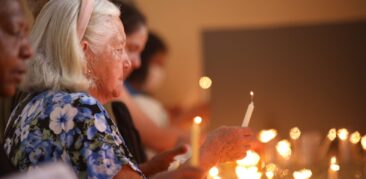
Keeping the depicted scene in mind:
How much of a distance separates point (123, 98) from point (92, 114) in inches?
55.7

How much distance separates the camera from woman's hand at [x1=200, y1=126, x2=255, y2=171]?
2270mm

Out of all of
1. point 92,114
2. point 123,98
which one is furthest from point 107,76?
point 123,98

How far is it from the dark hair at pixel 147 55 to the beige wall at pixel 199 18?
35cm

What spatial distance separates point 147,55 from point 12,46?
11.4 ft

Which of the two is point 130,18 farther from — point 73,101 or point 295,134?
point 73,101

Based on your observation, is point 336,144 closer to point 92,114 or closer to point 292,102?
point 292,102

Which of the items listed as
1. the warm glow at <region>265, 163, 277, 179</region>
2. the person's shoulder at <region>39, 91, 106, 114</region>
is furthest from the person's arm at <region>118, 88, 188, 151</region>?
the person's shoulder at <region>39, 91, 106, 114</region>

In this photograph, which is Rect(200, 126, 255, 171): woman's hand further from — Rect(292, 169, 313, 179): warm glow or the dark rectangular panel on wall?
the dark rectangular panel on wall

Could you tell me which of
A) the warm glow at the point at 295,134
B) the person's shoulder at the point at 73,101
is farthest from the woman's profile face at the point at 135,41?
the person's shoulder at the point at 73,101

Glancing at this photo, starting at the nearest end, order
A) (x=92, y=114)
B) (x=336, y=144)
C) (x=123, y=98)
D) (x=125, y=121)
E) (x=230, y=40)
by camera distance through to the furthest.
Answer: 1. (x=92, y=114)
2. (x=125, y=121)
3. (x=123, y=98)
4. (x=336, y=144)
5. (x=230, y=40)

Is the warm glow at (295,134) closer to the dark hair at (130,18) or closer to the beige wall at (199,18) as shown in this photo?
the dark hair at (130,18)

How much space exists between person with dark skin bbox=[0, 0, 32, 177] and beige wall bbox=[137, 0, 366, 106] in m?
3.61

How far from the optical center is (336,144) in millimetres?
3738

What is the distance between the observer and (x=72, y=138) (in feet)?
6.80
